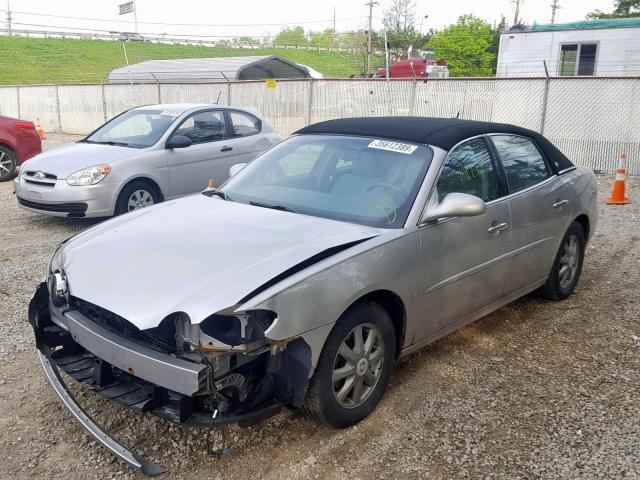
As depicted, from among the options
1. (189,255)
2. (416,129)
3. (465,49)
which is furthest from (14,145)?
(465,49)

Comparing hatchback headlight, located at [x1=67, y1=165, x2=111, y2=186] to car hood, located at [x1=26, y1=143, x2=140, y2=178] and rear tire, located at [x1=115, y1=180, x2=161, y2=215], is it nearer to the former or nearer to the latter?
car hood, located at [x1=26, y1=143, x2=140, y2=178]

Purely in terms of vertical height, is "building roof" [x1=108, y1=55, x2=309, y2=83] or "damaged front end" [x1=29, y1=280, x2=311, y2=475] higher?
"building roof" [x1=108, y1=55, x2=309, y2=83]

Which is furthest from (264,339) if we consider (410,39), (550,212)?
(410,39)

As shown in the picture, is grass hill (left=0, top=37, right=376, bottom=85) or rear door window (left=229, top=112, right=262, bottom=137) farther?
grass hill (left=0, top=37, right=376, bottom=85)

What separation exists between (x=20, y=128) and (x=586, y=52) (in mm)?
18250

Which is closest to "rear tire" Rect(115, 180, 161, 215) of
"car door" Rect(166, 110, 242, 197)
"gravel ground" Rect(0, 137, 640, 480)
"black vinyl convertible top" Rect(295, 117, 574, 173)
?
"car door" Rect(166, 110, 242, 197)

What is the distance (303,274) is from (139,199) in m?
5.52

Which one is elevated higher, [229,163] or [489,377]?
[229,163]

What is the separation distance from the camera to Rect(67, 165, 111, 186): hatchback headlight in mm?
7305

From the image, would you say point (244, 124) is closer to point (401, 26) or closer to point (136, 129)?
point (136, 129)

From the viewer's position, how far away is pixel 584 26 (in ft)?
67.6

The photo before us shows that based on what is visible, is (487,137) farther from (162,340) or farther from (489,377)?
(162,340)

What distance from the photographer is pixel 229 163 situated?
8.63 meters

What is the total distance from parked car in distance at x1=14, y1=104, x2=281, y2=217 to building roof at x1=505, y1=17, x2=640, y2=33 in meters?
15.8
